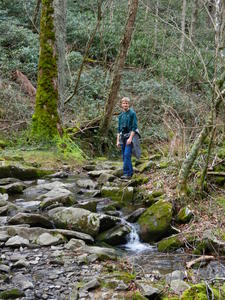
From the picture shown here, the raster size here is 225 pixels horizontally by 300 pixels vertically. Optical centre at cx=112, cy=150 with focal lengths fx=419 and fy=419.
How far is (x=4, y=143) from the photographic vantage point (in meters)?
11.1

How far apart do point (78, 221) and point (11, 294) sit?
210 cm

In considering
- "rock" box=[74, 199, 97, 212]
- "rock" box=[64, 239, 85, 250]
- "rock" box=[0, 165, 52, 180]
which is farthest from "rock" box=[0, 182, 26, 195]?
"rock" box=[64, 239, 85, 250]

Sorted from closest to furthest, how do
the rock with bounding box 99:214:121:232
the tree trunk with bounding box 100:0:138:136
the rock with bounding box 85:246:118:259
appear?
the rock with bounding box 85:246:118:259 < the rock with bounding box 99:214:121:232 < the tree trunk with bounding box 100:0:138:136

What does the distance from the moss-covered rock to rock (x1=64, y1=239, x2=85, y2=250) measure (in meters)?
1.64

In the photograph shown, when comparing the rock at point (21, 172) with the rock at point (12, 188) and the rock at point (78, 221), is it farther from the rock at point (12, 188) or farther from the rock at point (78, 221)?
the rock at point (78, 221)

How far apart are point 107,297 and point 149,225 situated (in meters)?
2.23

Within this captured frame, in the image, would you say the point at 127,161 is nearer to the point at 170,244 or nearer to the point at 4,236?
the point at 170,244

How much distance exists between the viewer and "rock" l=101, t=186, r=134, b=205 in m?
7.44

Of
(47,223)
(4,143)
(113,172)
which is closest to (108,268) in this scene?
(47,223)

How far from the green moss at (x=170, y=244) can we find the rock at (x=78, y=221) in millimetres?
891

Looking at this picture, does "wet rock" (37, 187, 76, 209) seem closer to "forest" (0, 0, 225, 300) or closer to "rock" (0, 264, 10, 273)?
"forest" (0, 0, 225, 300)

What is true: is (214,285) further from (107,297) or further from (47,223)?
(47,223)

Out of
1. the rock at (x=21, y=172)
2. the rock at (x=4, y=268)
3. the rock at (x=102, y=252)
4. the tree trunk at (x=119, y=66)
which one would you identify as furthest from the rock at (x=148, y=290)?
the tree trunk at (x=119, y=66)

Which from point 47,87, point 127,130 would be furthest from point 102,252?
point 47,87
